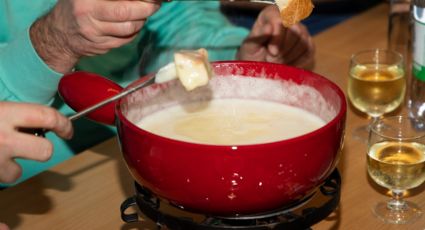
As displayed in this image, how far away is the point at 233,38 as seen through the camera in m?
1.76

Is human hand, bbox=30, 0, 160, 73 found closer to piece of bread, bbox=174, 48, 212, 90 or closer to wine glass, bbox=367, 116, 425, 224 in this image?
piece of bread, bbox=174, 48, 212, 90

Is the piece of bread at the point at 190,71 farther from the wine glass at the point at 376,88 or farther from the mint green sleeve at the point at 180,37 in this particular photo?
→ the mint green sleeve at the point at 180,37

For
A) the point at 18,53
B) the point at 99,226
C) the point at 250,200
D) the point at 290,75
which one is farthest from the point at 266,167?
the point at 18,53

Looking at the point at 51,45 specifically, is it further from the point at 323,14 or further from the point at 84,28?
the point at 323,14

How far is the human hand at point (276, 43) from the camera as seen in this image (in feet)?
4.80

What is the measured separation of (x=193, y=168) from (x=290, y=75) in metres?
0.27

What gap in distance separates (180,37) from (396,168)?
0.84 meters

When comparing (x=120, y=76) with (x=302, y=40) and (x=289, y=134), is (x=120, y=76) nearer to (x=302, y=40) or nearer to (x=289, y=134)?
(x=302, y=40)

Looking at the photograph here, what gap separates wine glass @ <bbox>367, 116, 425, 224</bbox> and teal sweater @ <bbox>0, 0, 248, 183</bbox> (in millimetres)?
604

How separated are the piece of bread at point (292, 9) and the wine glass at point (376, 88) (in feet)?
0.83

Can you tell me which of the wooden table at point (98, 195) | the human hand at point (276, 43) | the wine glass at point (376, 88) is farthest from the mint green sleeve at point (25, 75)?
the wine glass at point (376, 88)

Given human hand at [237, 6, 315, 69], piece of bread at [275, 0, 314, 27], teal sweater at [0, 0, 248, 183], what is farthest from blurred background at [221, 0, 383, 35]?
piece of bread at [275, 0, 314, 27]

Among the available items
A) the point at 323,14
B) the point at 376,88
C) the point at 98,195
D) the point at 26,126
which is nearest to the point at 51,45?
the point at 98,195

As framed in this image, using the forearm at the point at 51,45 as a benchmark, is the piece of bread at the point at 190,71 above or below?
above
